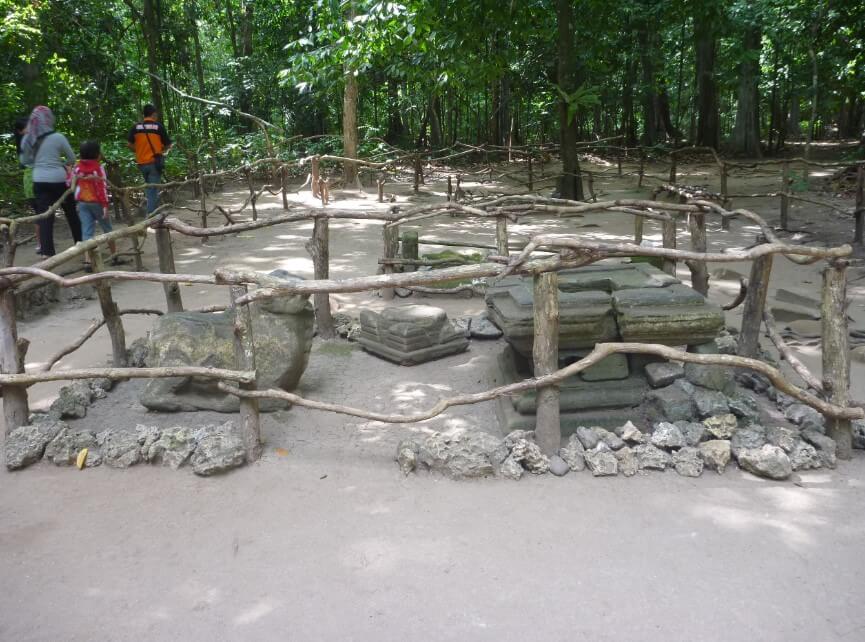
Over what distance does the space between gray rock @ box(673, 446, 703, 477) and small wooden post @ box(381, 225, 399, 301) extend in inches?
141

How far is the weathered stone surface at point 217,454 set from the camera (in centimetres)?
310

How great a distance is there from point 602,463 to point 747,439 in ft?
2.41

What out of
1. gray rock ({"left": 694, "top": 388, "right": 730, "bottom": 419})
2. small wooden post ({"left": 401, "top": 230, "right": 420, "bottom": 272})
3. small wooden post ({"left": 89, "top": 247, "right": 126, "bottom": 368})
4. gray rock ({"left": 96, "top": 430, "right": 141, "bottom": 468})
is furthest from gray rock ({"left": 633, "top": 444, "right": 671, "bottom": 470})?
small wooden post ({"left": 401, "top": 230, "right": 420, "bottom": 272})

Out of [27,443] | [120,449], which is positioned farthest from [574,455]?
[27,443]

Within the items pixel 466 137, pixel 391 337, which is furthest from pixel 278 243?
pixel 466 137

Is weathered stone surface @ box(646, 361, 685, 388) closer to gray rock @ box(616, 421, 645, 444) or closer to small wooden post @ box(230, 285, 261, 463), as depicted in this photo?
gray rock @ box(616, 421, 645, 444)

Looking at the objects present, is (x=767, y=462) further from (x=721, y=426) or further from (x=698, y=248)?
(x=698, y=248)

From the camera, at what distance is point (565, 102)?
10797 mm

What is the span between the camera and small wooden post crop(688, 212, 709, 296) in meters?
4.73

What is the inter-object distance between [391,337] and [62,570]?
253 cm

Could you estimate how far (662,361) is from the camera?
12.2 ft

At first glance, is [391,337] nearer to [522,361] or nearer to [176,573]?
[522,361]

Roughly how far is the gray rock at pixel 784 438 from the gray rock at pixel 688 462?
0.40 meters

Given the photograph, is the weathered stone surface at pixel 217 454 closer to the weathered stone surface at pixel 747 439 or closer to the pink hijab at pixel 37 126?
the weathered stone surface at pixel 747 439
